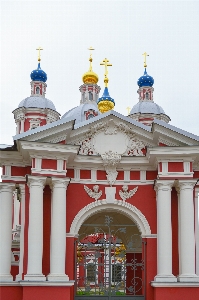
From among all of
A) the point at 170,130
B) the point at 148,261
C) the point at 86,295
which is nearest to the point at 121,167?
the point at 170,130

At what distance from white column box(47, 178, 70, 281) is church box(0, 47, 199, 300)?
20 millimetres

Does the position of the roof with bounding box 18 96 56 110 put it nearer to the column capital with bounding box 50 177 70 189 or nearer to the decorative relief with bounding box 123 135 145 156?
the decorative relief with bounding box 123 135 145 156

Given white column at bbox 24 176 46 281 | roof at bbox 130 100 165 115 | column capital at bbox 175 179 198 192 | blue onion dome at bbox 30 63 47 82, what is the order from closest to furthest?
white column at bbox 24 176 46 281, column capital at bbox 175 179 198 192, roof at bbox 130 100 165 115, blue onion dome at bbox 30 63 47 82

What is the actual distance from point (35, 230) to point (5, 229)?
0.88 metres

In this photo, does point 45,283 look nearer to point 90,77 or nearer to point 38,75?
point 38,75

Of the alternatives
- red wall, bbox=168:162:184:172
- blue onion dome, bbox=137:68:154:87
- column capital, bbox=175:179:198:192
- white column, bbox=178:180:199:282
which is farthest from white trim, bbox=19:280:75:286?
blue onion dome, bbox=137:68:154:87

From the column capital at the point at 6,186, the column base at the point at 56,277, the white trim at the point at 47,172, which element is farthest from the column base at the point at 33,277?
the white trim at the point at 47,172

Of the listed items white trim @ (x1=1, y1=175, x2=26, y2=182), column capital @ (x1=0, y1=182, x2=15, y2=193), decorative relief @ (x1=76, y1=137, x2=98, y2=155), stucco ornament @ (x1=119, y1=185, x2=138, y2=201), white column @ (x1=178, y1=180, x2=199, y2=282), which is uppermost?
decorative relief @ (x1=76, y1=137, x2=98, y2=155)

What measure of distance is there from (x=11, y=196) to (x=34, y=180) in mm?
918

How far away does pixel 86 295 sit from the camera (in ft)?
37.6

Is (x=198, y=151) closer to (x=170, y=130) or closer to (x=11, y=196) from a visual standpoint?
(x=170, y=130)

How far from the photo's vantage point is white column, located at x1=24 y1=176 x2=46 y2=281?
34.5ft

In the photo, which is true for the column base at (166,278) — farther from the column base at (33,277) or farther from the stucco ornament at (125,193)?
the column base at (33,277)

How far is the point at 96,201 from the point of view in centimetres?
1164
